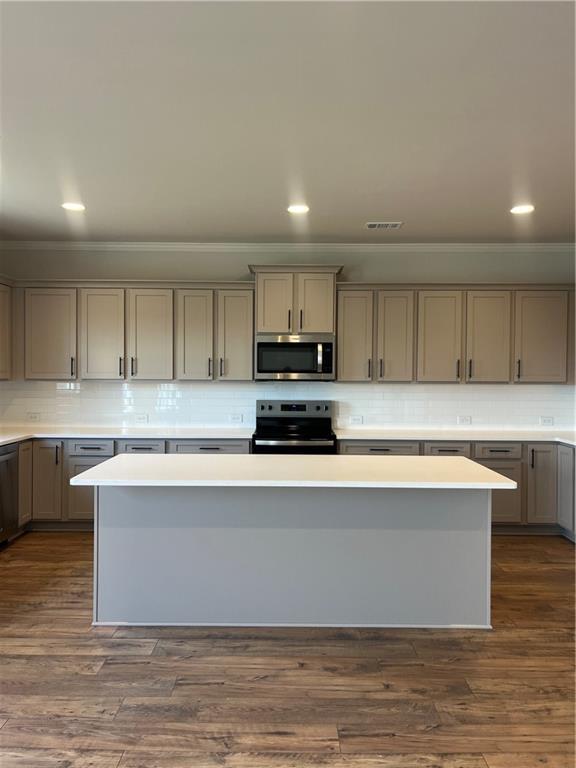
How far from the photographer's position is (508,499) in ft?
14.0

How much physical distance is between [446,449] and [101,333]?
345 cm

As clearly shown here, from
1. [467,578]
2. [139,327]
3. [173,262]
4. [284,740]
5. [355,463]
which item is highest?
[173,262]

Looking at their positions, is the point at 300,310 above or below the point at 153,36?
below

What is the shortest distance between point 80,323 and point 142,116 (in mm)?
2660

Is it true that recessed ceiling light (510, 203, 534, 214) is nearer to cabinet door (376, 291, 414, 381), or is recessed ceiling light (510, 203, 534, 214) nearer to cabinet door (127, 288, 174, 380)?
cabinet door (376, 291, 414, 381)

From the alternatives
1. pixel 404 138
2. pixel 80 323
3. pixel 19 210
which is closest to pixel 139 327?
pixel 80 323

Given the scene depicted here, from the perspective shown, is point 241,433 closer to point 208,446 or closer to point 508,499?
point 208,446

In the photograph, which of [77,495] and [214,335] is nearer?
[77,495]

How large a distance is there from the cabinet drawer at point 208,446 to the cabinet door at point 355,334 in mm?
1144

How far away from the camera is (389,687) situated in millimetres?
2232

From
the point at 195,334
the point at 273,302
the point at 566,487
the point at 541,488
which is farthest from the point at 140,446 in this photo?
the point at 566,487

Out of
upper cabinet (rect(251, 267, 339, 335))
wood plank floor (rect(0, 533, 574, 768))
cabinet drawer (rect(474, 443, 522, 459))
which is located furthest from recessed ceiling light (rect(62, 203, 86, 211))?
cabinet drawer (rect(474, 443, 522, 459))

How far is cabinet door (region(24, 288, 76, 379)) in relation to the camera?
4480mm

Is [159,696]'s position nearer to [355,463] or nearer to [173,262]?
[355,463]
